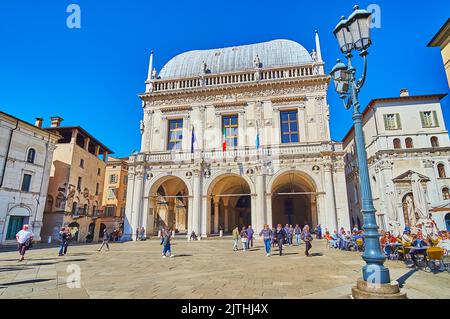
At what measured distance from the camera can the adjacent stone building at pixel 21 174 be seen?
69.7ft

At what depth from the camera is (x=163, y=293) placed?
570 centimetres

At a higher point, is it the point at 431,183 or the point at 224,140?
the point at 224,140

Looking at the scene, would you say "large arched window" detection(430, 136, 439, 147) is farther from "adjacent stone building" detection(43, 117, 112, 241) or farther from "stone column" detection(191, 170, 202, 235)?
"adjacent stone building" detection(43, 117, 112, 241)

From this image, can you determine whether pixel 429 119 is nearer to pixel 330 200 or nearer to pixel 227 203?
pixel 330 200

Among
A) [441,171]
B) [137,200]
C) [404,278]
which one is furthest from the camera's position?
[441,171]

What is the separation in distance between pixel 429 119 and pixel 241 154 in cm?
1945

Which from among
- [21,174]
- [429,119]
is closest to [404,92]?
[429,119]

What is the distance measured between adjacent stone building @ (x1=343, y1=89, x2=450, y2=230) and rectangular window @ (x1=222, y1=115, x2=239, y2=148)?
568 inches

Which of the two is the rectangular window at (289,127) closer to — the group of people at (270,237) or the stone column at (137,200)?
the group of people at (270,237)

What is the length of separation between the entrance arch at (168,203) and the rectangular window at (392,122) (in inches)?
833

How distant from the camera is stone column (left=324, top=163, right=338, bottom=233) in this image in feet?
66.2

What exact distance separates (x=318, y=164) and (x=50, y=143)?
26.5 metres

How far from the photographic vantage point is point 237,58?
28516 mm
